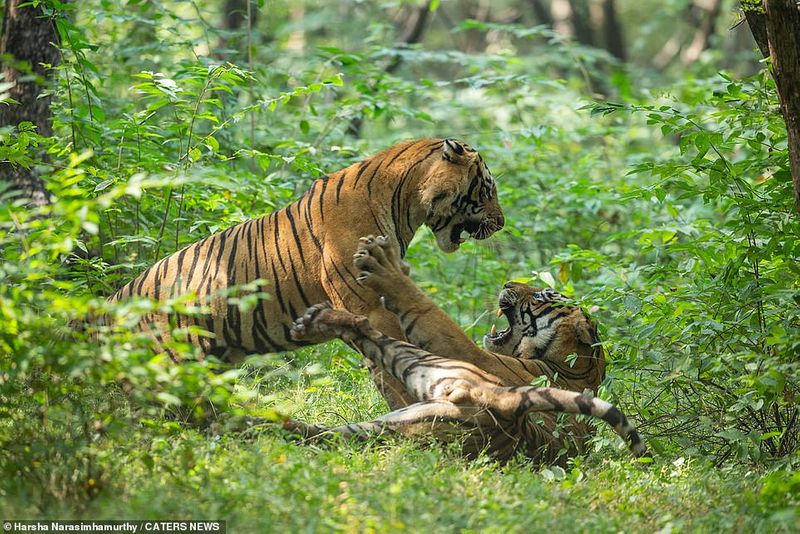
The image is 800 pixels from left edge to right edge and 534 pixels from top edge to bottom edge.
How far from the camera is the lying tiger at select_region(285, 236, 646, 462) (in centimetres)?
446

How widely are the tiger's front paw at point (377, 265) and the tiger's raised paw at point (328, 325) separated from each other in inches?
7.6

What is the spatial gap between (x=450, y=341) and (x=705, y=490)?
1.44m

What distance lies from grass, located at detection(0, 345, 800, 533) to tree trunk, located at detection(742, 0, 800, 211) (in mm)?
1348

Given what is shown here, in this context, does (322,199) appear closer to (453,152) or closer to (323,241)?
(323,241)

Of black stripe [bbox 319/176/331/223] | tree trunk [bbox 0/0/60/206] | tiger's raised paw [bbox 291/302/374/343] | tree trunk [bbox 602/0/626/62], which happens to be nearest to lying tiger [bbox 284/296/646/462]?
tiger's raised paw [bbox 291/302/374/343]

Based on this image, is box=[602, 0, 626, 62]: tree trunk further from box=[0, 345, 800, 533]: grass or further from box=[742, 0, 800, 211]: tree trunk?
box=[0, 345, 800, 533]: grass

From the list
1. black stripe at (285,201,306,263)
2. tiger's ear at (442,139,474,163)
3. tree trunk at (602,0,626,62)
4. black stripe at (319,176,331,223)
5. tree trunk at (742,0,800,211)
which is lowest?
tree trunk at (602,0,626,62)

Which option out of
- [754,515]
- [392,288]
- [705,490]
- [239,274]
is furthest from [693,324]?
[239,274]

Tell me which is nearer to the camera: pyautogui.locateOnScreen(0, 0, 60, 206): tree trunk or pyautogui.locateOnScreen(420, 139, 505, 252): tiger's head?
pyautogui.locateOnScreen(420, 139, 505, 252): tiger's head

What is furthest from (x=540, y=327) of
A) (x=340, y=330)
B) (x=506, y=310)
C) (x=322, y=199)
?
(x=322, y=199)

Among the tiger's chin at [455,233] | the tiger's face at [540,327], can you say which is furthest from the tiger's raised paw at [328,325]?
the tiger's face at [540,327]

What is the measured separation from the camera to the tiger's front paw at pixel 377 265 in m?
4.87

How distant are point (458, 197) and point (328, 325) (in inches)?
39.6

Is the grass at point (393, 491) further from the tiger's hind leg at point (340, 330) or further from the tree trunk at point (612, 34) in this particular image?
the tree trunk at point (612, 34)
